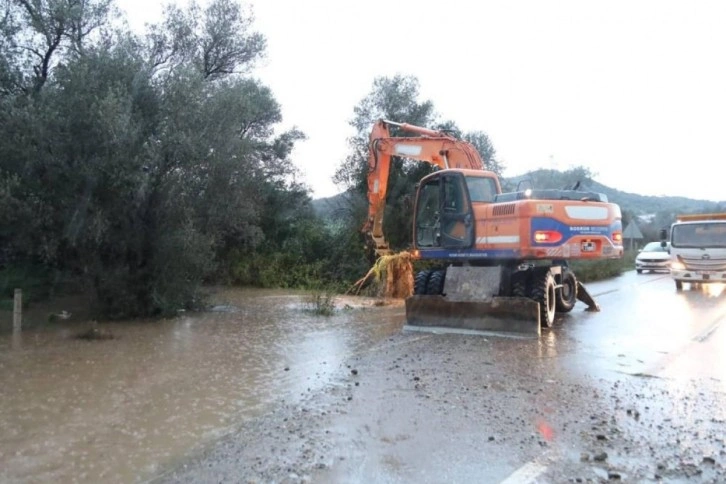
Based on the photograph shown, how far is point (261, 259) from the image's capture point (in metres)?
22.9

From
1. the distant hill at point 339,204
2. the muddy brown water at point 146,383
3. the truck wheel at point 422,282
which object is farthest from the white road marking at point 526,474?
the distant hill at point 339,204

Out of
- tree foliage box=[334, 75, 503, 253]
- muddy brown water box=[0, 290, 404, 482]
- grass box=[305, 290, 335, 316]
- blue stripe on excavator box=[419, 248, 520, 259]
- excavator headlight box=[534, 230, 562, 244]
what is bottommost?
muddy brown water box=[0, 290, 404, 482]

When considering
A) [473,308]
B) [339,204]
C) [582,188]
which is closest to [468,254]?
→ [473,308]

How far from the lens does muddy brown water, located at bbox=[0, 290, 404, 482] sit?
501cm

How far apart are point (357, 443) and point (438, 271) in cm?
858

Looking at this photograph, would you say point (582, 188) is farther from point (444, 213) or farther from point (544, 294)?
point (544, 294)

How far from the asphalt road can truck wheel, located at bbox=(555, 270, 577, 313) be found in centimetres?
390

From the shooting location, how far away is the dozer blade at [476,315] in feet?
34.3

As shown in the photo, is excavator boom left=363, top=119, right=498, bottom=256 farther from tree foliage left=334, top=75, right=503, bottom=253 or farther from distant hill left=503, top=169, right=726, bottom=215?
distant hill left=503, top=169, right=726, bottom=215

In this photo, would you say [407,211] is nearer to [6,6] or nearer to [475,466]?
[6,6]

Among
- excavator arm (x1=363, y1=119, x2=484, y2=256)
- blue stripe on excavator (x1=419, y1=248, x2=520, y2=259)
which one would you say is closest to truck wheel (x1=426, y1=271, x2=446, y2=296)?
blue stripe on excavator (x1=419, y1=248, x2=520, y2=259)

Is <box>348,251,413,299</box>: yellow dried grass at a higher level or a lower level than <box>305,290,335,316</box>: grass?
higher

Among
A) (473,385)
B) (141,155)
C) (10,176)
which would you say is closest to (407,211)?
(141,155)

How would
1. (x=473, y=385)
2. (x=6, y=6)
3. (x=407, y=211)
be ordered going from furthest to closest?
(x=407, y=211) → (x=6, y=6) → (x=473, y=385)
